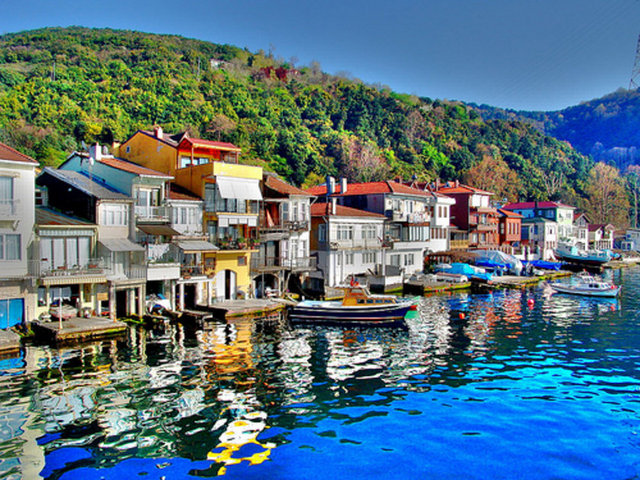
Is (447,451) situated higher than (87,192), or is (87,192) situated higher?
(87,192)

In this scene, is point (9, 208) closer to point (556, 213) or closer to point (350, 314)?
point (350, 314)

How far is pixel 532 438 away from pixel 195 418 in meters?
11.2

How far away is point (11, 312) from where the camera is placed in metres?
29.7

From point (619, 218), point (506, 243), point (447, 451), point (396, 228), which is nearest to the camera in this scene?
point (447, 451)

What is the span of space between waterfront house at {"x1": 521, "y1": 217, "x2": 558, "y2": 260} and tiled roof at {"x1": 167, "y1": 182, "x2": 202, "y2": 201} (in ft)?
206

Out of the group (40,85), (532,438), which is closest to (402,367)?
(532,438)

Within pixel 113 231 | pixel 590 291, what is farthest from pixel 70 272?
pixel 590 291

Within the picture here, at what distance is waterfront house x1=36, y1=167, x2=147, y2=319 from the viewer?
112 ft

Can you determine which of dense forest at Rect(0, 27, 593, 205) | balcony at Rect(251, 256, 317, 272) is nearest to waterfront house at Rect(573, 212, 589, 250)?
dense forest at Rect(0, 27, 593, 205)

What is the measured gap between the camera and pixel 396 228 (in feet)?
194

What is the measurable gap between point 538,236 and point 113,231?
7133 centimetres

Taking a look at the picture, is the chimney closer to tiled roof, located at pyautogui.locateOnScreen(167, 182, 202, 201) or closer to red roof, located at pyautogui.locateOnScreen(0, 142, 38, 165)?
tiled roof, located at pyautogui.locateOnScreen(167, 182, 202, 201)

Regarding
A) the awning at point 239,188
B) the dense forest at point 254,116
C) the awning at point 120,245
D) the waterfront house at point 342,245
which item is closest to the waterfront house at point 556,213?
the dense forest at point 254,116

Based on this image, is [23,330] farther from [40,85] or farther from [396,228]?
[40,85]
